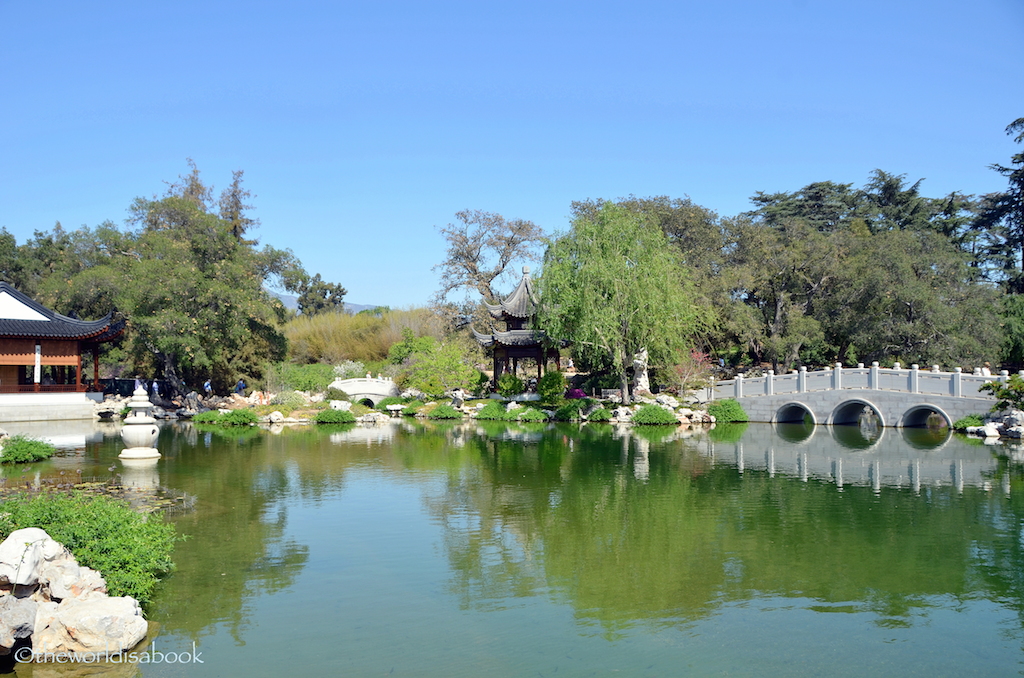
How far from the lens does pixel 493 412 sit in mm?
27938

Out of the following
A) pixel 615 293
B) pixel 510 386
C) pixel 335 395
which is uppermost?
pixel 615 293

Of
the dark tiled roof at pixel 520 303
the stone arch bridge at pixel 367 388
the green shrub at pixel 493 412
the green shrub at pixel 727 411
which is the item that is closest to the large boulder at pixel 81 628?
the green shrub at pixel 493 412

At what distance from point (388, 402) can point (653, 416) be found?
34.4 feet

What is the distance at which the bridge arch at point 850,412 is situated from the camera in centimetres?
2464

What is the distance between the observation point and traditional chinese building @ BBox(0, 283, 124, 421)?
25922mm

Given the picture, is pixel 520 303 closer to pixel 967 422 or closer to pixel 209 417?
pixel 209 417

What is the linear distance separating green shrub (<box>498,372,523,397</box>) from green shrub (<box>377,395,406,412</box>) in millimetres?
3909

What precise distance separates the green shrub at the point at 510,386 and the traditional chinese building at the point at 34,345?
14.1m

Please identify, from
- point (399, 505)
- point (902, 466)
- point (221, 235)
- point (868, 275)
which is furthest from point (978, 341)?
point (221, 235)

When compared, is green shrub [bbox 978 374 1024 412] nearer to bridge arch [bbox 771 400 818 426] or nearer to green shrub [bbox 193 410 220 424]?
bridge arch [bbox 771 400 818 426]

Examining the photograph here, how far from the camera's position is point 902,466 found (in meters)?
16.6

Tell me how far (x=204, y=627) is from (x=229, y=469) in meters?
9.40

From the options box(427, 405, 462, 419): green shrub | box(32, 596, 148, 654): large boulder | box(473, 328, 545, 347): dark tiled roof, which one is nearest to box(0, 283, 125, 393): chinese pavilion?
box(427, 405, 462, 419): green shrub

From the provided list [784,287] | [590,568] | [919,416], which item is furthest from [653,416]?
[590,568]
